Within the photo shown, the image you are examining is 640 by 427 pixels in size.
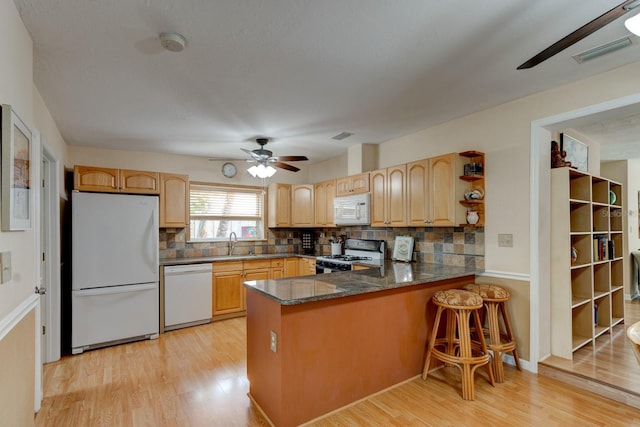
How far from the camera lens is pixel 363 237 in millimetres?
4852

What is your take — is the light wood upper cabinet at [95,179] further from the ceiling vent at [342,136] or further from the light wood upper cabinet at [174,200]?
the ceiling vent at [342,136]

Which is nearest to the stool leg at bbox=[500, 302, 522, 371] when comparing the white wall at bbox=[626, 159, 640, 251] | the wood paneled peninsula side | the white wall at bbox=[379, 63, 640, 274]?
the white wall at bbox=[379, 63, 640, 274]

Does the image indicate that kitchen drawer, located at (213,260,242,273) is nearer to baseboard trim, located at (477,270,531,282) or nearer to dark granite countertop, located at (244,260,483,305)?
dark granite countertop, located at (244,260,483,305)

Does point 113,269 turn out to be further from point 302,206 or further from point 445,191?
point 445,191

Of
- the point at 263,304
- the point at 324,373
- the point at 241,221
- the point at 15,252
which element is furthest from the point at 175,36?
the point at 241,221

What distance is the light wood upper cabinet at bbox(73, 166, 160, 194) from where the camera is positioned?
3869mm

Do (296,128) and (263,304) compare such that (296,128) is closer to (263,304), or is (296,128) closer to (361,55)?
(361,55)

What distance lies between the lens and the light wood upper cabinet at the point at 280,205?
17.8ft

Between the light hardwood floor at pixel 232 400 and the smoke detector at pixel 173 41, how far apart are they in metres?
2.49

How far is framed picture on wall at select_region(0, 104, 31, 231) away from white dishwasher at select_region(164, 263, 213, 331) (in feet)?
8.50

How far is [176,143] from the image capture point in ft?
14.0

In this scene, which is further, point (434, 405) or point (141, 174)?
point (141, 174)

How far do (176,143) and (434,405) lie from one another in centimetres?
411

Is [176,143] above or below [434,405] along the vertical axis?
above
